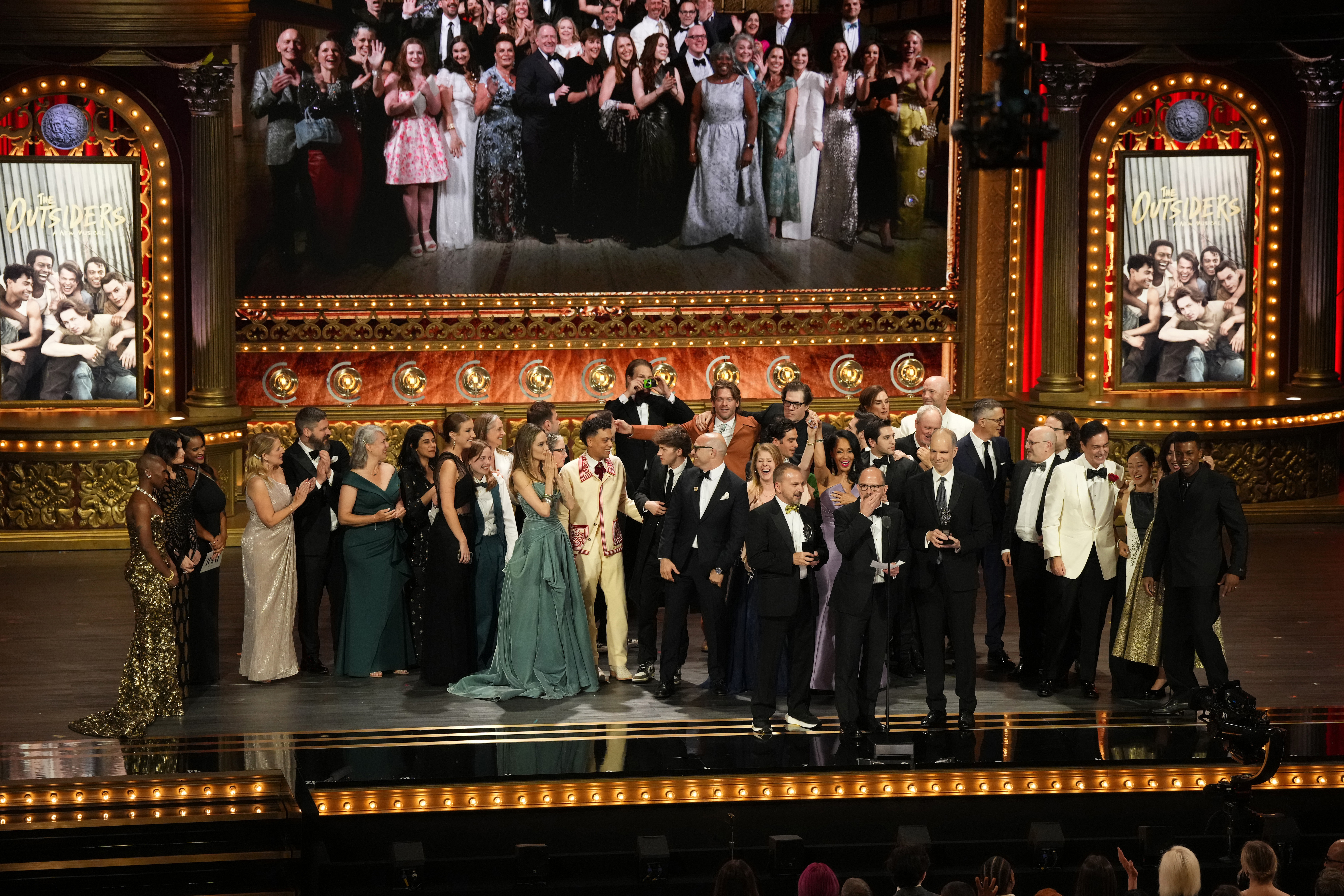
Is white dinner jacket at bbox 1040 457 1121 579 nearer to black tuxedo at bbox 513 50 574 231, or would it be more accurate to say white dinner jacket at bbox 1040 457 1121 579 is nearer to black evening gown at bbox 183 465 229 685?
black evening gown at bbox 183 465 229 685

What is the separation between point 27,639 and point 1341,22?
36.0 feet

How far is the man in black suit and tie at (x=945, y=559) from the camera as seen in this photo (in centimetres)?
857

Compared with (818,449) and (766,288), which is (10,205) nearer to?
(766,288)

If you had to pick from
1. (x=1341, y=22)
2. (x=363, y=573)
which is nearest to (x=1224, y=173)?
(x=1341, y=22)

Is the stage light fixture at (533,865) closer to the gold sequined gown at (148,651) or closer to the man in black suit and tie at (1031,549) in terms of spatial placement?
the gold sequined gown at (148,651)

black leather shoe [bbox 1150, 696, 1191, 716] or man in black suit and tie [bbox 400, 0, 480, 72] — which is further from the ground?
man in black suit and tie [bbox 400, 0, 480, 72]

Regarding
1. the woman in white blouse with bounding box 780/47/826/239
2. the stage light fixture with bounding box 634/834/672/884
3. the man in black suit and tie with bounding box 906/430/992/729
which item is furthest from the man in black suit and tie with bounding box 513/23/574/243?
the stage light fixture with bounding box 634/834/672/884

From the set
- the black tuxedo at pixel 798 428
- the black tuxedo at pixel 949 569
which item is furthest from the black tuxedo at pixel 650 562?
the black tuxedo at pixel 949 569

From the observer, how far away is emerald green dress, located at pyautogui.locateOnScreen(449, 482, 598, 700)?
360 inches

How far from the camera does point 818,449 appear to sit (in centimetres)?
1002

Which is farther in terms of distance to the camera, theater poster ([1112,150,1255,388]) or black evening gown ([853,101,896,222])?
black evening gown ([853,101,896,222])

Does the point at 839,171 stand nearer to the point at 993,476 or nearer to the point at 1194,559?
the point at 993,476

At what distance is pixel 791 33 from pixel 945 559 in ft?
24.0

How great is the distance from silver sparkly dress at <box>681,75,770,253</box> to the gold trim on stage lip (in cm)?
764
